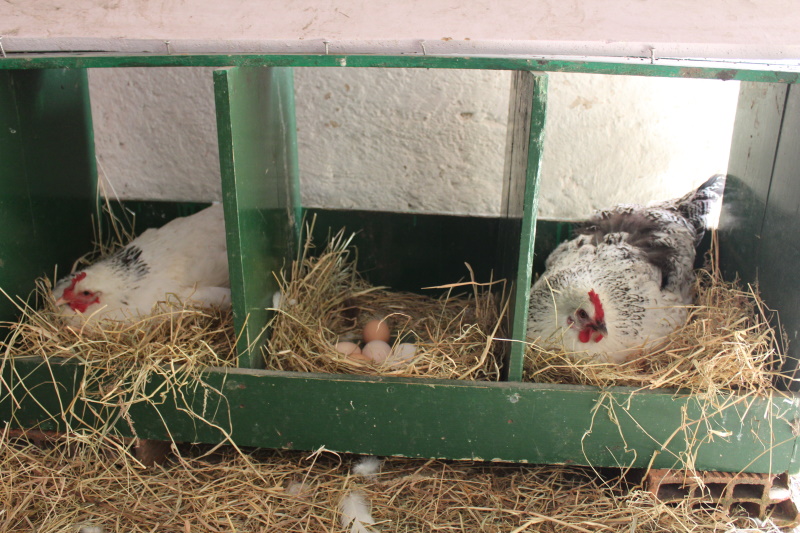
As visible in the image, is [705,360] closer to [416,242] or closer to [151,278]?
[416,242]

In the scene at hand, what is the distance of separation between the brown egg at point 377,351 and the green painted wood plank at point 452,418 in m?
0.23

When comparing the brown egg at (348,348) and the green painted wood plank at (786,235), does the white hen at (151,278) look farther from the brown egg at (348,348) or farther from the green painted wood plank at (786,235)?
the green painted wood plank at (786,235)

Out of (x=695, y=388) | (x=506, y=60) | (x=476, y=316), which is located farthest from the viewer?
(x=476, y=316)

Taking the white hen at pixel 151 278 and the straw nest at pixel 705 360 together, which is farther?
the white hen at pixel 151 278

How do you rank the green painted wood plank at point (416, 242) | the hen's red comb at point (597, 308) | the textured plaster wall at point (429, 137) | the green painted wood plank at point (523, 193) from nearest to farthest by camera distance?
the green painted wood plank at point (523, 193) < the hen's red comb at point (597, 308) < the textured plaster wall at point (429, 137) < the green painted wood plank at point (416, 242)

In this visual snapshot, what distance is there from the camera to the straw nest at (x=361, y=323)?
2.30 m

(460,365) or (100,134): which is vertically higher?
(100,134)

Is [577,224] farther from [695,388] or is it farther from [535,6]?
[535,6]

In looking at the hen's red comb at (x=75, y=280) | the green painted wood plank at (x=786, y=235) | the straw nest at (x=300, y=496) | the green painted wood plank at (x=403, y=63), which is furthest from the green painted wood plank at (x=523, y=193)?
the hen's red comb at (x=75, y=280)

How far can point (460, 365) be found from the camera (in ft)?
7.53

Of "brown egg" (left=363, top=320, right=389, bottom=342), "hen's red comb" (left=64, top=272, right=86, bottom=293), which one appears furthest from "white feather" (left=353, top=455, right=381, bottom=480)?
"hen's red comb" (left=64, top=272, right=86, bottom=293)

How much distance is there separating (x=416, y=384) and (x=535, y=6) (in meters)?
1.22

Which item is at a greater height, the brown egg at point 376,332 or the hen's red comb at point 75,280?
the hen's red comb at point 75,280

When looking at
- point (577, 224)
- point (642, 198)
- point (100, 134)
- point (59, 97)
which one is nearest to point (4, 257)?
point (59, 97)
